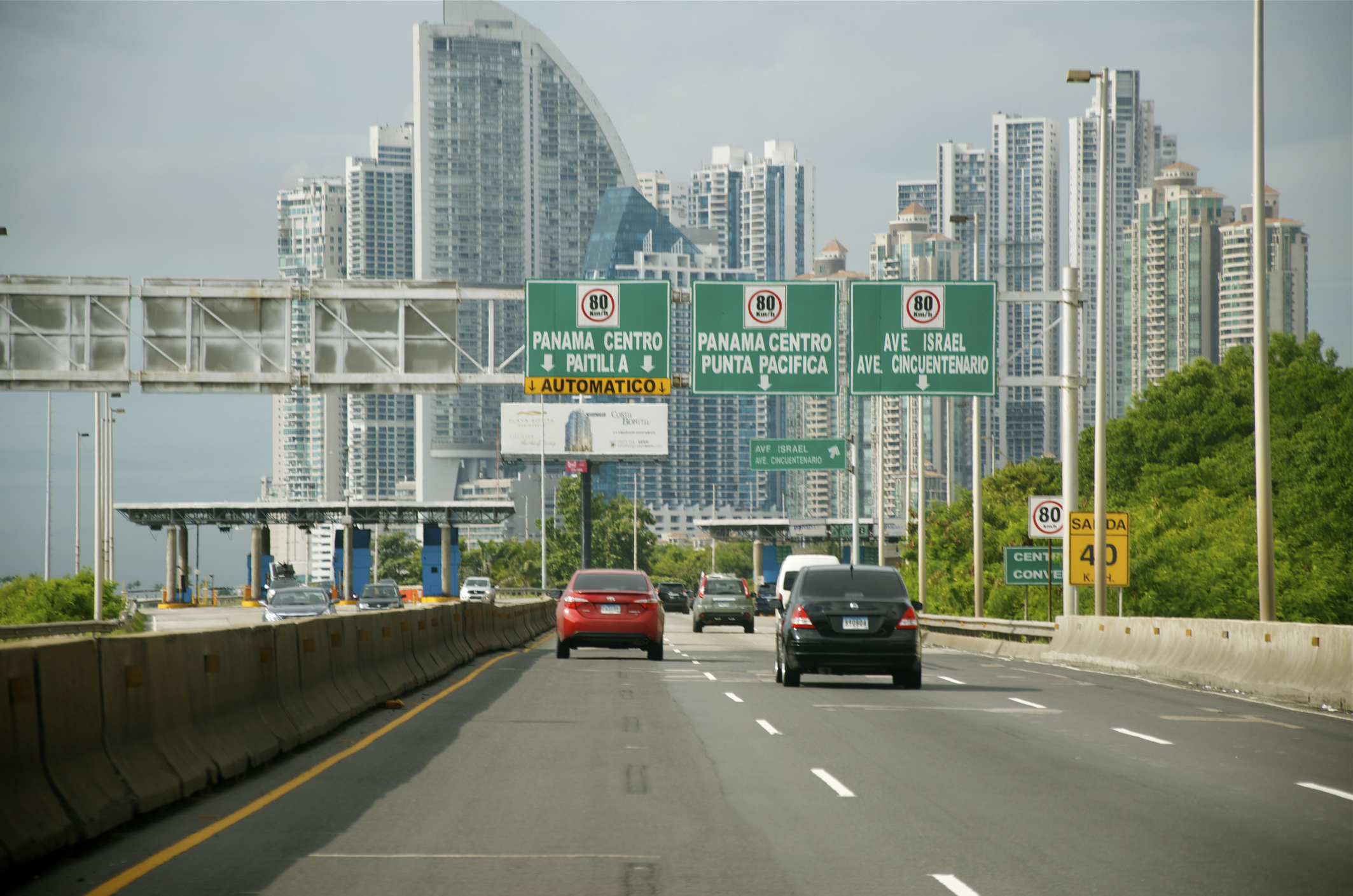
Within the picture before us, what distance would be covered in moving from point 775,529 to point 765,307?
98032 millimetres

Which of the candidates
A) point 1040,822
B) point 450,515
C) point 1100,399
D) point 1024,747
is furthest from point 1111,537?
point 450,515

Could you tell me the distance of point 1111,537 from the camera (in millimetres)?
32281

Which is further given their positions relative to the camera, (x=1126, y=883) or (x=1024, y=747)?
A: (x=1024, y=747)

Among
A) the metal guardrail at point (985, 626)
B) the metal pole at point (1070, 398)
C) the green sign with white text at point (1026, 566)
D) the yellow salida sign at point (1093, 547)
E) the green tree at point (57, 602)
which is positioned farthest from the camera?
the green tree at point (57, 602)

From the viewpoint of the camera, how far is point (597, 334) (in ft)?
110

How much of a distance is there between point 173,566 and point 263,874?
109108mm

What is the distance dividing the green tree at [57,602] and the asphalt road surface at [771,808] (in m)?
47.2

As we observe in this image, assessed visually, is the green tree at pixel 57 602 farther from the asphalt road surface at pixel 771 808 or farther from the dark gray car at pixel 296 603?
the asphalt road surface at pixel 771 808

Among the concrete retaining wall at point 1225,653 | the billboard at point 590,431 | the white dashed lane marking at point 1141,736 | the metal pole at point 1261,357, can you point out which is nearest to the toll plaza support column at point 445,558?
the billboard at point 590,431

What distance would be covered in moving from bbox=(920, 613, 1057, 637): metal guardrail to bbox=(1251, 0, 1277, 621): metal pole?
9.83m

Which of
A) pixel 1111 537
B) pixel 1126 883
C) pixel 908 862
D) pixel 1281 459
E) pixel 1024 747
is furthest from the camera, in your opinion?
pixel 1281 459

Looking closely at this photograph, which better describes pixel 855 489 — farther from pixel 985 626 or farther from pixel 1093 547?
pixel 1093 547

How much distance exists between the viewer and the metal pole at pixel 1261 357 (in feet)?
75.4

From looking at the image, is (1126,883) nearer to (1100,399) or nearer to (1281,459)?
(1100,399)
